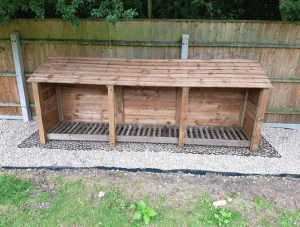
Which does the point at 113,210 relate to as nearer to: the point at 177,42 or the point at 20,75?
the point at 177,42

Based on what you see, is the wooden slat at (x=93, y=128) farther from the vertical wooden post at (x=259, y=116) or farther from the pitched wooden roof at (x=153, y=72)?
the vertical wooden post at (x=259, y=116)

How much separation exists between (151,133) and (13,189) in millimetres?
3097

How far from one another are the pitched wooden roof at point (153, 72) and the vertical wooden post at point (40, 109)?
21 cm

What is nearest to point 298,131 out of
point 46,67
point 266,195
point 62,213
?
point 266,195

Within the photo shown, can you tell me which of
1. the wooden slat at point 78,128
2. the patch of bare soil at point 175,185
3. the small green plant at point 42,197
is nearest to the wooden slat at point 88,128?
the wooden slat at point 78,128

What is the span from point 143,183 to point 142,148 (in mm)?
1233

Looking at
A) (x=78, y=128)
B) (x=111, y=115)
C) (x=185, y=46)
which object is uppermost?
(x=185, y=46)

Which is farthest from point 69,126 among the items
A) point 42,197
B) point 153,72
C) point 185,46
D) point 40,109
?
point 185,46

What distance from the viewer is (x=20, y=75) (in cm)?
570

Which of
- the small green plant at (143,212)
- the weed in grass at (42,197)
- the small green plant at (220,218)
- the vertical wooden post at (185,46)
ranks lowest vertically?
the weed in grass at (42,197)

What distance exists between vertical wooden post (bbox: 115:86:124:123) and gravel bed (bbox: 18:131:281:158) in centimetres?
97

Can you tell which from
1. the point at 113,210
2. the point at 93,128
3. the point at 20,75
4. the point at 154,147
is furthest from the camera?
the point at 20,75

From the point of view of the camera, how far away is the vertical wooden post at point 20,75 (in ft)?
17.9

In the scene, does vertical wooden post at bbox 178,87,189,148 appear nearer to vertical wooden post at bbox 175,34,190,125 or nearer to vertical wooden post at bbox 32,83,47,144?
vertical wooden post at bbox 175,34,190,125
